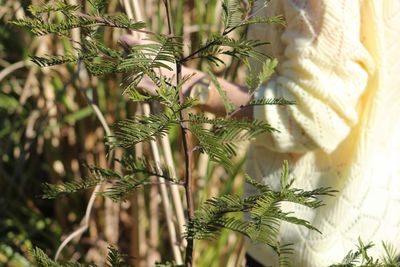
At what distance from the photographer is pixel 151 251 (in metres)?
2.24

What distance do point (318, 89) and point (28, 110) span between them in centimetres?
131

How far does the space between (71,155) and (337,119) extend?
1.20 metres

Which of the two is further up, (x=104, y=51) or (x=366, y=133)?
(x=104, y=51)

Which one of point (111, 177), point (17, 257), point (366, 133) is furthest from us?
point (17, 257)

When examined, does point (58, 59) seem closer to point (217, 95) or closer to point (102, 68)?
point (102, 68)

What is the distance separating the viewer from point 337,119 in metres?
1.26

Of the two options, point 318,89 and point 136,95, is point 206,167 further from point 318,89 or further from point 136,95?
point 136,95

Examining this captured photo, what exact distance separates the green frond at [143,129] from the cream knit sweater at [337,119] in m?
0.52

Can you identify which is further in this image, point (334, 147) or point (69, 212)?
point (69, 212)

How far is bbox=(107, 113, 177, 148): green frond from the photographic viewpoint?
73 centimetres

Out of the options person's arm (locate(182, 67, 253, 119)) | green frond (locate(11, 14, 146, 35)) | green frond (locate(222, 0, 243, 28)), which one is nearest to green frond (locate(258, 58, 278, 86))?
green frond (locate(222, 0, 243, 28))

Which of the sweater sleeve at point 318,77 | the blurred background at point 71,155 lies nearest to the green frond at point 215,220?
the sweater sleeve at point 318,77

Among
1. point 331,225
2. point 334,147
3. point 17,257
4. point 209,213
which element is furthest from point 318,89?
point 17,257

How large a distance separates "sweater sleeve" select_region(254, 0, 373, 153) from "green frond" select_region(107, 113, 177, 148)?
513 mm
